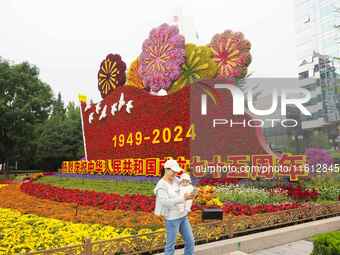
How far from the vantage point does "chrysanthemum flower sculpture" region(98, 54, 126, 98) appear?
68.0ft

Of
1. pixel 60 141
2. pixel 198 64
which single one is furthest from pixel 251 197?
pixel 60 141

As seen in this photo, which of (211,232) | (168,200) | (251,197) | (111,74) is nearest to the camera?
(168,200)

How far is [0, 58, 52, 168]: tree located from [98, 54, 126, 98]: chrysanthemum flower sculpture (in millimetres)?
8505

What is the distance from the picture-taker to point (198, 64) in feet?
84.5

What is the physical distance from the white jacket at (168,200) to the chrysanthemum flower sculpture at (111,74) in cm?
1640

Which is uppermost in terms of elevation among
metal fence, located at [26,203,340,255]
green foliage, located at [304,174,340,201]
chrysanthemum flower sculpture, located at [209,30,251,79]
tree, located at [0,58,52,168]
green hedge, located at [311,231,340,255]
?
chrysanthemum flower sculpture, located at [209,30,251,79]

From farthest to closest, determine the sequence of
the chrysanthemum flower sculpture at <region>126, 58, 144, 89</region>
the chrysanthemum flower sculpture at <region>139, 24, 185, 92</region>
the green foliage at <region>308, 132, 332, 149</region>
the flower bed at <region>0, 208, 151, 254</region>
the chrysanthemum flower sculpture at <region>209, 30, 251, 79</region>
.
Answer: the green foliage at <region>308, 132, 332, 149</region> → the chrysanthemum flower sculpture at <region>209, 30, 251, 79</region> → the chrysanthemum flower sculpture at <region>126, 58, 144, 89</region> → the chrysanthemum flower sculpture at <region>139, 24, 185, 92</region> → the flower bed at <region>0, 208, 151, 254</region>

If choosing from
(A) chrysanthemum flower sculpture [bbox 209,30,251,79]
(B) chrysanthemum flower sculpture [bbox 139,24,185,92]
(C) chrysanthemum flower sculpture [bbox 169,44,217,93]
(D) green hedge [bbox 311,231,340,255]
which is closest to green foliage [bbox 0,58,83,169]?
(B) chrysanthemum flower sculpture [bbox 139,24,185,92]

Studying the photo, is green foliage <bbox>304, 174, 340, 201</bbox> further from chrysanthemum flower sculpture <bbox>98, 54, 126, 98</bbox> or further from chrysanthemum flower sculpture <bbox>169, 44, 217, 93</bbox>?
chrysanthemum flower sculpture <bbox>169, 44, 217, 93</bbox>

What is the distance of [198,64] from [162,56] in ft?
11.6

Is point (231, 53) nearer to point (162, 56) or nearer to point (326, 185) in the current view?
point (162, 56)

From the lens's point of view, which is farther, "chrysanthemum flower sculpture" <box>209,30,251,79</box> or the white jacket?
"chrysanthemum flower sculpture" <box>209,30,251,79</box>

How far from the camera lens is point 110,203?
372 inches

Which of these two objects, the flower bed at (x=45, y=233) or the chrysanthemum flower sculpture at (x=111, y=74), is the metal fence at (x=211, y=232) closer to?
the flower bed at (x=45, y=233)
